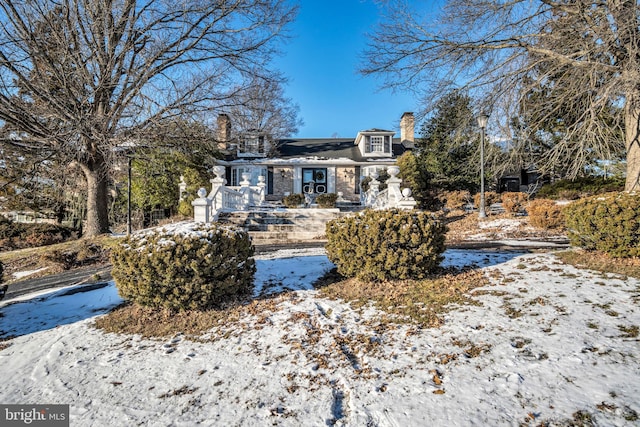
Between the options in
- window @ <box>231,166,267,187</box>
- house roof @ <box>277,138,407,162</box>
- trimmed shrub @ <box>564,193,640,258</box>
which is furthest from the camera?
house roof @ <box>277,138,407,162</box>

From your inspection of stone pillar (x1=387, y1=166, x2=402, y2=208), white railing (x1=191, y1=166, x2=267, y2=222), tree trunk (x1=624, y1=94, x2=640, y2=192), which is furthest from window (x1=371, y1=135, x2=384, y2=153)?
tree trunk (x1=624, y1=94, x2=640, y2=192)

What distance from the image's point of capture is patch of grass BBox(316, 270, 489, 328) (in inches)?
127

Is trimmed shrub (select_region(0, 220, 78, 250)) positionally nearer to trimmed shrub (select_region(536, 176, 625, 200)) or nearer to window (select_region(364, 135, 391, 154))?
window (select_region(364, 135, 391, 154))

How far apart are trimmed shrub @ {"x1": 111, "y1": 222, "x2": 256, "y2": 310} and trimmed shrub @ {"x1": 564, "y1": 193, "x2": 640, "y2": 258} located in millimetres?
4872

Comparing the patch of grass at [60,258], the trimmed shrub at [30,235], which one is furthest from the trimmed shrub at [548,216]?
the trimmed shrub at [30,235]

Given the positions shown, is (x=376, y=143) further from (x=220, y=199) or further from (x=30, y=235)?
(x=30, y=235)

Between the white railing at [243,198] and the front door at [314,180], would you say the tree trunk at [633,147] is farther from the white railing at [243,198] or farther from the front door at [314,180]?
the front door at [314,180]

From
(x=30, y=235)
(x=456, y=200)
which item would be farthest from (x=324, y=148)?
(x=30, y=235)

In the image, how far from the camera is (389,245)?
13.3ft

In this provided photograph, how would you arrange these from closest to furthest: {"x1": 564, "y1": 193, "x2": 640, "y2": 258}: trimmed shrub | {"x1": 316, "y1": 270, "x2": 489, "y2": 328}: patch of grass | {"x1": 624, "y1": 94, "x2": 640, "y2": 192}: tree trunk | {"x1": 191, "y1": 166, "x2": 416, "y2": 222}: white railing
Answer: {"x1": 316, "y1": 270, "x2": 489, "y2": 328}: patch of grass → {"x1": 564, "y1": 193, "x2": 640, "y2": 258}: trimmed shrub → {"x1": 624, "y1": 94, "x2": 640, "y2": 192}: tree trunk → {"x1": 191, "y1": 166, "x2": 416, "y2": 222}: white railing

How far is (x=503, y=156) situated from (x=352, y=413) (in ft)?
25.7

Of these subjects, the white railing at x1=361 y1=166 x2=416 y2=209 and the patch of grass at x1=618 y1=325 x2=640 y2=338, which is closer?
the patch of grass at x1=618 y1=325 x2=640 y2=338

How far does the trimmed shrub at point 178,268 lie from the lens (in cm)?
339

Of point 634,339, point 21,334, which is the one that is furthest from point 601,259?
point 21,334
